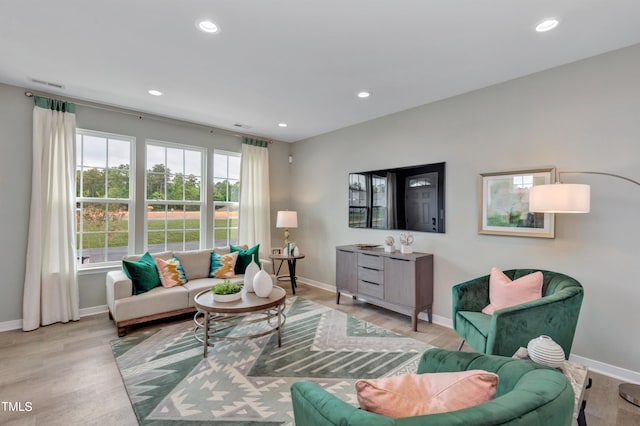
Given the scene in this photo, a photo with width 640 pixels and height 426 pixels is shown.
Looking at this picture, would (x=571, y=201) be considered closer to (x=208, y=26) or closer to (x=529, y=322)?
(x=529, y=322)

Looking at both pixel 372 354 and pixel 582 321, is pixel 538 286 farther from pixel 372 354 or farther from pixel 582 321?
pixel 372 354

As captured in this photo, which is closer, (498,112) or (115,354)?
(115,354)

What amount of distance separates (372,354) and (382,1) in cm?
287

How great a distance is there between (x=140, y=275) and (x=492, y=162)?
13.7ft

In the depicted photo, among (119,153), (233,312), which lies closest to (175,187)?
(119,153)

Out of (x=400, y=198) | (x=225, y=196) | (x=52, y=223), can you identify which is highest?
(x=225, y=196)

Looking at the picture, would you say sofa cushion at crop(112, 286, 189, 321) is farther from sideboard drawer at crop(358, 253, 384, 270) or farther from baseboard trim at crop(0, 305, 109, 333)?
sideboard drawer at crop(358, 253, 384, 270)

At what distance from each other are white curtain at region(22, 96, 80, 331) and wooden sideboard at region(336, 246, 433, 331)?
3515 mm

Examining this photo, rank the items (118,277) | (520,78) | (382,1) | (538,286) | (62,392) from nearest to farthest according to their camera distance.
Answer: (382,1), (62,392), (538,286), (520,78), (118,277)

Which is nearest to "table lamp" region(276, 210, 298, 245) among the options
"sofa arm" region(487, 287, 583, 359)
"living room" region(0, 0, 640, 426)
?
"living room" region(0, 0, 640, 426)

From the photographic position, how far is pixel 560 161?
2.78 meters

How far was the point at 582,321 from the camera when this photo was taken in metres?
2.66

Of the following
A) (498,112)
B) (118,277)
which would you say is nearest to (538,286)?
(498,112)

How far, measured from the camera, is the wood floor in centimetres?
196
